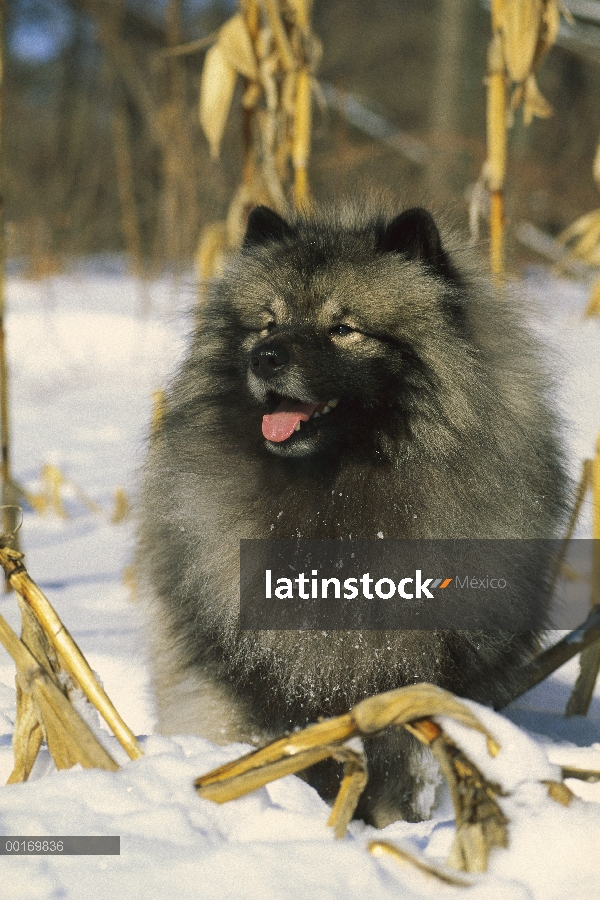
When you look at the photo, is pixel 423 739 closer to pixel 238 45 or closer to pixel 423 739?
pixel 423 739

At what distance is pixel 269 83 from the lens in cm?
326

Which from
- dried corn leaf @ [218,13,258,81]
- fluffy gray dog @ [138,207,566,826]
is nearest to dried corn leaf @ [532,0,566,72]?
dried corn leaf @ [218,13,258,81]

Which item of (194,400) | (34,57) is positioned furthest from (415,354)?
(34,57)

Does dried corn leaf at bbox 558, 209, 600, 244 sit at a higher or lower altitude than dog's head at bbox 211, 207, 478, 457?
higher

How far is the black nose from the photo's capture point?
1903mm

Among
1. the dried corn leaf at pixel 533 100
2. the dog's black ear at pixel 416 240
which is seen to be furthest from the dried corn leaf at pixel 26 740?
the dried corn leaf at pixel 533 100

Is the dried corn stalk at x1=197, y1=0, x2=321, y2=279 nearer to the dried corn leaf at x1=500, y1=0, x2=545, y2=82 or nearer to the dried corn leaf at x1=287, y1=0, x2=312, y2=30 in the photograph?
the dried corn leaf at x1=287, y1=0, x2=312, y2=30

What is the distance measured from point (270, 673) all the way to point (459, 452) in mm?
723

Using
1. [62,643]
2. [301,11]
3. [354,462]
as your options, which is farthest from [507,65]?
[62,643]

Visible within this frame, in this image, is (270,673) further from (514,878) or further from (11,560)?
(514,878)

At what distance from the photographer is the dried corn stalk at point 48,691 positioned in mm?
1487

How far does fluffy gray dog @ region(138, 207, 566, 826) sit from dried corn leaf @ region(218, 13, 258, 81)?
4.43 ft

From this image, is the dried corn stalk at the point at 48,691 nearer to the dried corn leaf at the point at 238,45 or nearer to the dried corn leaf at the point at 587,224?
the dried corn leaf at the point at 238,45

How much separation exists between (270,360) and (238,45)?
6.22 ft
